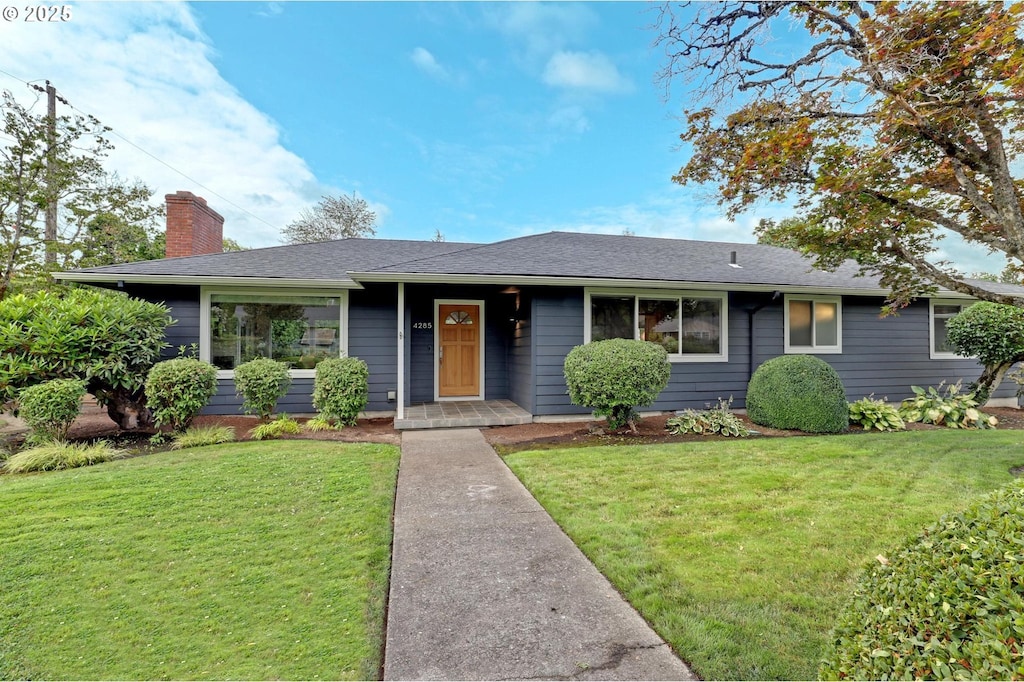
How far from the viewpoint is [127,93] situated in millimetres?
8578

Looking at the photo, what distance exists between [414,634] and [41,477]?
496cm

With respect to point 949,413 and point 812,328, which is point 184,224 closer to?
point 812,328

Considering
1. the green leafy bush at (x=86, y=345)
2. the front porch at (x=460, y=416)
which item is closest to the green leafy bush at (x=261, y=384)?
the green leafy bush at (x=86, y=345)

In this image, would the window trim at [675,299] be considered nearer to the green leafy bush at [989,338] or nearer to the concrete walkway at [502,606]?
the concrete walkway at [502,606]

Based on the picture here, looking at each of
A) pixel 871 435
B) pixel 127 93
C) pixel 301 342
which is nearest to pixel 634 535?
pixel 871 435

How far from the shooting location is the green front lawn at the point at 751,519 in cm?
211

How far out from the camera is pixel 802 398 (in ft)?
A: 22.1

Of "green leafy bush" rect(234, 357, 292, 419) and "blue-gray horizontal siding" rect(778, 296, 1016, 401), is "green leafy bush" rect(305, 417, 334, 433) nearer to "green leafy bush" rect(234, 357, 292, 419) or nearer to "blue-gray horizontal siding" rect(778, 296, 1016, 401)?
"green leafy bush" rect(234, 357, 292, 419)

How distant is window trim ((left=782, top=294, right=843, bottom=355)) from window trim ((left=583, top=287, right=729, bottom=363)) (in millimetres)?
1333

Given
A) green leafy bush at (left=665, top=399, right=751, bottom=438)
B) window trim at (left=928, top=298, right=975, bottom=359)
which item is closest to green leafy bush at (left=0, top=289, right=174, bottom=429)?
green leafy bush at (left=665, top=399, right=751, bottom=438)

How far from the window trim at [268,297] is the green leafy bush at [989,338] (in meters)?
11.4

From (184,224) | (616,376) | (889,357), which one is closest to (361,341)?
(616,376)

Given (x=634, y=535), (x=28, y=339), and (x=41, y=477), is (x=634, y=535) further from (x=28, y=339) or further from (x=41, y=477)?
(x=28, y=339)

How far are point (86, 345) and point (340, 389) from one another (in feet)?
10.8
